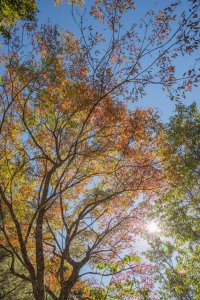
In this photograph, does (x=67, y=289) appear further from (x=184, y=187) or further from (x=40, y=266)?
(x=184, y=187)

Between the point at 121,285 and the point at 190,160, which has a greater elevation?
the point at 190,160

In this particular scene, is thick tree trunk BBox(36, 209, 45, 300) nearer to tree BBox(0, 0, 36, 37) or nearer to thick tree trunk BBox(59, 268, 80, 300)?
thick tree trunk BBox(59, 268, 80, 300)

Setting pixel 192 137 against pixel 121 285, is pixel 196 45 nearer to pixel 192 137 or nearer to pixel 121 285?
Result: pixel 121 285

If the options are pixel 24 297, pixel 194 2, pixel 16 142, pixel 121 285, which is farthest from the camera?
pixel 24 297

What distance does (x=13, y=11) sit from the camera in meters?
8.36

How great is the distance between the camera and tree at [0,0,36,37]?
26.1 ft

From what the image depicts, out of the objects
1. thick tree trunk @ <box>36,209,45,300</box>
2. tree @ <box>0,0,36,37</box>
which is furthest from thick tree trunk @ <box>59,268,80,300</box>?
tree @ <box>0,0,36,37</box>

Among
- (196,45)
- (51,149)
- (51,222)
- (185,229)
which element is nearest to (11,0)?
(196,45)

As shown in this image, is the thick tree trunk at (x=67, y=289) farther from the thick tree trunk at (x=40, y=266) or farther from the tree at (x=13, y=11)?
the tree at (x=13, y=11)

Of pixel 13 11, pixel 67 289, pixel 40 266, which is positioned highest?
pixel 13 11

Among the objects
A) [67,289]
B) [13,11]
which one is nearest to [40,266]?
[67,289]

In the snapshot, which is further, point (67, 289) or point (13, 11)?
point (67, 289)

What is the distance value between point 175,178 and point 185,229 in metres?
4.98

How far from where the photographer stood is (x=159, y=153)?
14695mm
